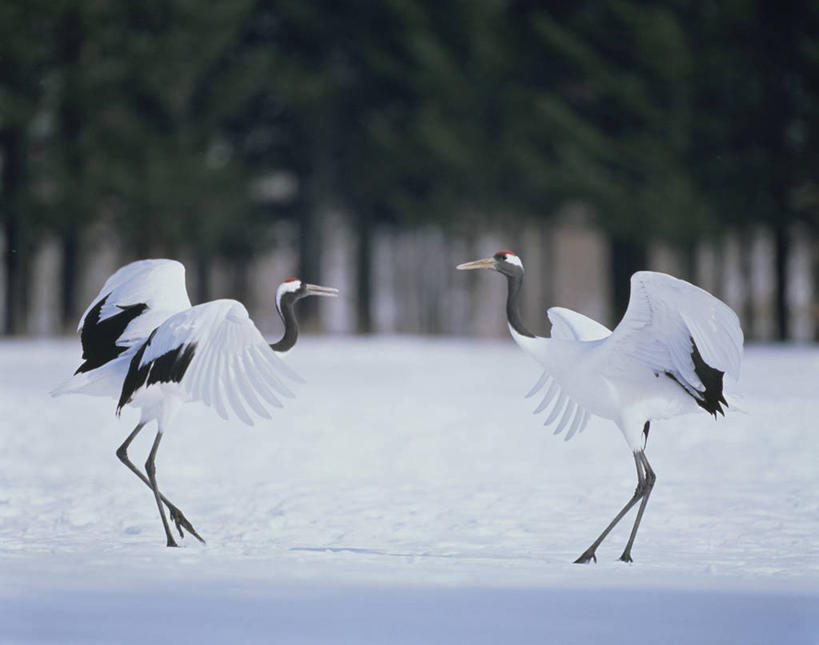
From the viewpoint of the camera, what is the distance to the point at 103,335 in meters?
7.78

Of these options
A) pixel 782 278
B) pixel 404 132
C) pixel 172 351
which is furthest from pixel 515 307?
pixel 404 132

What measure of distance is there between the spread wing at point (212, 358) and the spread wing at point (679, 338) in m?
1.64

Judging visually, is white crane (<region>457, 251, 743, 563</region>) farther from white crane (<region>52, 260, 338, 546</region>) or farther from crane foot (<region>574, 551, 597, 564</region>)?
white crane (<region>52, 260, 338, 546</region>)

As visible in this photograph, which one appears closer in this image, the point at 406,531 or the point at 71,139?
the point at 406,531

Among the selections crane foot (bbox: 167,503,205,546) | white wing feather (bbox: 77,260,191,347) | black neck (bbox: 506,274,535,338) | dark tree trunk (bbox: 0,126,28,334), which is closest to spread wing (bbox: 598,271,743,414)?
black neck (bbox: 506,274,535,338)

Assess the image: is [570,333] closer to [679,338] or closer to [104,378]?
[679,338]

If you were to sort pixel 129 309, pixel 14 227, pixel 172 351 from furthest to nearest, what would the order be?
pixel 14 227
pixel 129 309
pixel 172 351

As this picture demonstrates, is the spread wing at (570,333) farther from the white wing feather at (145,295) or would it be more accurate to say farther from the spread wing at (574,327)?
the white wing feather at (145,295)

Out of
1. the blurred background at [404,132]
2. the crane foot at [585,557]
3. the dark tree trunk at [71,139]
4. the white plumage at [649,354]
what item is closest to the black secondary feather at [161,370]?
the white plumage at [649,354]

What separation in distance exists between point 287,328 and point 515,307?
1.20 metres

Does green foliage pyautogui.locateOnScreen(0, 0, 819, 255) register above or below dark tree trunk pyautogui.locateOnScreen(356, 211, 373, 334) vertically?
above

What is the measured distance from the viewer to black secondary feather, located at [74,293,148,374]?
7723 millimetres

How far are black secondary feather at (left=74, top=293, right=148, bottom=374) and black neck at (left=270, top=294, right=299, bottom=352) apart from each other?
784 mm

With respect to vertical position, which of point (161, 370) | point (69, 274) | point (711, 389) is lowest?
point (711, 389)
